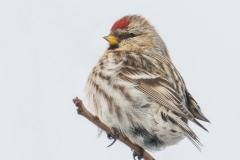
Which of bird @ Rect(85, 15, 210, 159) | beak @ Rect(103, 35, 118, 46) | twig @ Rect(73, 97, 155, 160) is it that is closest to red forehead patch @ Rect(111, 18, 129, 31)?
beak @ Rect(103, 35, 118, 46)

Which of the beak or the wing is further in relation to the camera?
the beak

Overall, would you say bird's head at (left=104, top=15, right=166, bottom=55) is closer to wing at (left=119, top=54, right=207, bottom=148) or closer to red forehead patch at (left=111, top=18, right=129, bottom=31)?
red forehead patch at (left=111, top=18, right=129, bottom=31)

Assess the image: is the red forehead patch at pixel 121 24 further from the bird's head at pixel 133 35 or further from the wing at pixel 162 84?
the wing at pixel 162 84

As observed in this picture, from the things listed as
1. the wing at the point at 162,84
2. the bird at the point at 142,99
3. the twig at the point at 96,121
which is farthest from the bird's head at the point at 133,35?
the twig at the point at 96,121

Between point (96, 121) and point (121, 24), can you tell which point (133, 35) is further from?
point (96, 121)

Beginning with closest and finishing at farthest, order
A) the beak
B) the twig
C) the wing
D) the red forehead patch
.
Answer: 1. the twig
2. the wing
3. the beak
4. the red forehead patch

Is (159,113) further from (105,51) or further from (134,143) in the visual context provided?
(105,51)
